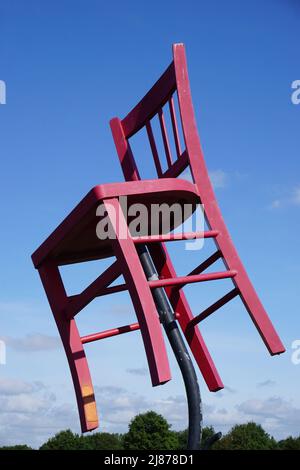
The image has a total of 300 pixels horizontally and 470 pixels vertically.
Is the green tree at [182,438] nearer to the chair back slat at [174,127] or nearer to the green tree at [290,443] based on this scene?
the green tree at [290,443]

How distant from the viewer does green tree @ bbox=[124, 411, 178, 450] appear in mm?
26328

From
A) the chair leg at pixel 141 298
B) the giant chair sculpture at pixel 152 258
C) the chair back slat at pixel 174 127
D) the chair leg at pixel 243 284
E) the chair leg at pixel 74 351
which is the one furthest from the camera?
the chair leg at pixel 74 351

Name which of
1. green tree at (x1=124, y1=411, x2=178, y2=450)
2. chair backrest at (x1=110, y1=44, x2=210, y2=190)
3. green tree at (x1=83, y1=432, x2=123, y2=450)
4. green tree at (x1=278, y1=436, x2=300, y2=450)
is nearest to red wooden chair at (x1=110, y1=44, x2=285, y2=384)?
chair backrest at (x1=110, y1=44, x2=210, y2=190)

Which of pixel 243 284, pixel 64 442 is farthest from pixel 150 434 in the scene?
pixel 243 284

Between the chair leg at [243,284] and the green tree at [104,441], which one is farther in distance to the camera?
the green tree at [104,441]

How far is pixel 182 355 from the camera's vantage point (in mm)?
5680

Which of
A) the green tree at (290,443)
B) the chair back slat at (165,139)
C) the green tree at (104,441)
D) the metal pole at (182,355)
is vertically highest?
the green tree at (104,441)

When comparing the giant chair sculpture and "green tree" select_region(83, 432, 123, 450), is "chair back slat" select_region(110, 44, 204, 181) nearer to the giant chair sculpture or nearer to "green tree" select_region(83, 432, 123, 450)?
the giant chair sculpture

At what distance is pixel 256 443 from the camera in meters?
27.9

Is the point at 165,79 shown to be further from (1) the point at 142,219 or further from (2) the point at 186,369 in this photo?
(2) the point at 186,369

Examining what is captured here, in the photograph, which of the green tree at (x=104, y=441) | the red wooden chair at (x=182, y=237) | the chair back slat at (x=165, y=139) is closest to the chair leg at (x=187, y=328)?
the red wooden chair at (x=182, y=237)

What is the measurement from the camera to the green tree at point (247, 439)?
91.9 feet

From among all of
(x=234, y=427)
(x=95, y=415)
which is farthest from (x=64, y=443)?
(x=95, y=415)

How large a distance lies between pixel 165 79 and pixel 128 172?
914 mm
